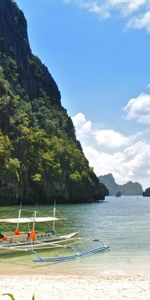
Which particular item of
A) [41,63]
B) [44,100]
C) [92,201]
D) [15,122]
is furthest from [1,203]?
[41,63]

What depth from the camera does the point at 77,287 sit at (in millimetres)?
19922

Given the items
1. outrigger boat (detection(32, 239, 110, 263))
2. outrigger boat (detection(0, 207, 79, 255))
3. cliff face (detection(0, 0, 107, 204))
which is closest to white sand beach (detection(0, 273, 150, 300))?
outrigger boat (detection(32, 239, 110, 263))

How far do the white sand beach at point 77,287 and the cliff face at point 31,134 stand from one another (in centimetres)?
8252

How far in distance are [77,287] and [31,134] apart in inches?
4275

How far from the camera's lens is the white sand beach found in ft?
60.6

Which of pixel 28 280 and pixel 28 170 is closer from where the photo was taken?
pixel 28 280

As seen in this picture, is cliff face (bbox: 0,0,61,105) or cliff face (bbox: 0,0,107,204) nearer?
cliff face (bbox: 0,0,107,204)

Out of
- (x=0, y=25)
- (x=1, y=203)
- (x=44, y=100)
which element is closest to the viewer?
(x=1, y=203)

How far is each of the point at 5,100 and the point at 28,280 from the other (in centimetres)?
9882

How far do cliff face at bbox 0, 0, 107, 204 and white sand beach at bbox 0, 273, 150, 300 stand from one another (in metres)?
82.5

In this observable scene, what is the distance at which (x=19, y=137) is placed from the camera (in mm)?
116125

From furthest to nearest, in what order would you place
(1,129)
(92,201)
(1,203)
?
(92,201) → (1,129) → (1,203)

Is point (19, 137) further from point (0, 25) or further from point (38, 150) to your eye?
point (0, 25)

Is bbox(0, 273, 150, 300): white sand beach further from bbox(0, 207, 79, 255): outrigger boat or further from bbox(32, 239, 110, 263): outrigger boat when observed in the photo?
bbox(0, 207, 79, 255): outrigger boat
